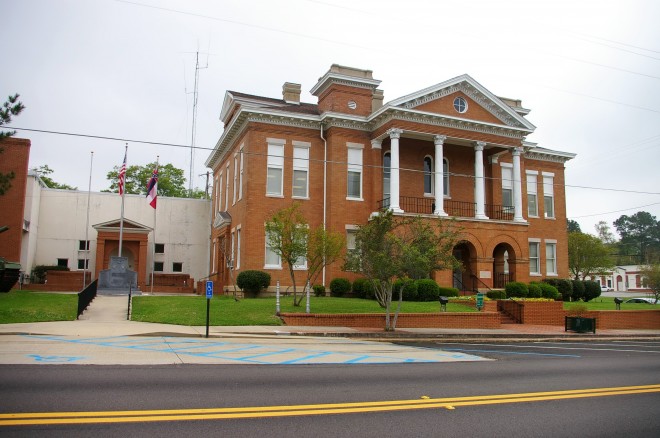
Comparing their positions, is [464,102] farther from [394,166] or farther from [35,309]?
[35,309]

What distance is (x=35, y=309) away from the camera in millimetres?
21125

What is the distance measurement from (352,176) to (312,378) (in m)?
24.9

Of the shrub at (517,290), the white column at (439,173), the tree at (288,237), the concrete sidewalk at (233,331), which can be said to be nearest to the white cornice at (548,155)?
the white column at (439,173)

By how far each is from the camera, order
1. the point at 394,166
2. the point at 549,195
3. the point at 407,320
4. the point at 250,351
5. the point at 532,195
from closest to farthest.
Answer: the point at 250,351 → the point at 407,320 → the point at 394,166 → the point at 532,195 → the point at 549,195

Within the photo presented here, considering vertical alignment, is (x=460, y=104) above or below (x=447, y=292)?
above

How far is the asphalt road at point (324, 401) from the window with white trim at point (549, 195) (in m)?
31.9

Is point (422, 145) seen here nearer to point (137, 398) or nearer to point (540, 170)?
point (540, 170)

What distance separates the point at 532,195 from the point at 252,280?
22.7 metres

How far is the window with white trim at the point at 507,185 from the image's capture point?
38.9 m

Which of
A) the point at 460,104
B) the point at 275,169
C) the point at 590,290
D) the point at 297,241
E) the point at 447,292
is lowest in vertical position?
the point at 447,292

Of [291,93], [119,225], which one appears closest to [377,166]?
[291,93]

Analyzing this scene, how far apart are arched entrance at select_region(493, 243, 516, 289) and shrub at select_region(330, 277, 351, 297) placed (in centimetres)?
1044

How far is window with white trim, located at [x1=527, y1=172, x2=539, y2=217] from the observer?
135ft

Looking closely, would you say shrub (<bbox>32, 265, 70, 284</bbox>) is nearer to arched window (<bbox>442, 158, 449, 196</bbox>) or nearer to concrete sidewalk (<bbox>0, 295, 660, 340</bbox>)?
concrete sidewalk (<bbox>0, 295, 660, 340</bbox>)
